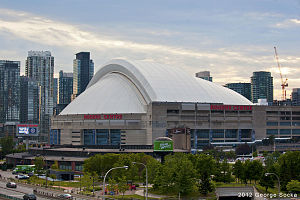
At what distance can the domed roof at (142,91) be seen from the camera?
584 ft

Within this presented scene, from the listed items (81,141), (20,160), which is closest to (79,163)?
(20,160)

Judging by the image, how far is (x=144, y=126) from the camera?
17225cm

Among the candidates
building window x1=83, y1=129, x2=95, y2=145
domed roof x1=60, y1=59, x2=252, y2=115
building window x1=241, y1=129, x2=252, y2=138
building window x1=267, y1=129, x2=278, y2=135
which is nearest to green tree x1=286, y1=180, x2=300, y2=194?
domed roof x1=60, y1=59, x2=252, y2=115

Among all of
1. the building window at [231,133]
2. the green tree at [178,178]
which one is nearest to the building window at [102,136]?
the building window at [231,133]

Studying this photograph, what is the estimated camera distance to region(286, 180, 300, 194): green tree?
288 ft

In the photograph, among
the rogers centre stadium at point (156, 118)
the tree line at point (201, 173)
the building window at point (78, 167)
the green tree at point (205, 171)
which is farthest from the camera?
the rogers centre stadium at point (156, 118)

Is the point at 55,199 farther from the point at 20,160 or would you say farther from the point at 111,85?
the point at 111,85

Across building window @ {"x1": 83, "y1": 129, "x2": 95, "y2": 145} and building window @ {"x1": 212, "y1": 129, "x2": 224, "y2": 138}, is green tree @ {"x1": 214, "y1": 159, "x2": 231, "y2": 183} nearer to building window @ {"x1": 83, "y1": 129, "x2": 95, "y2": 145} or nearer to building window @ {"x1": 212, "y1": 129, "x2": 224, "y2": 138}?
building window @ {"x1": 212, "y1": 129, "x2": 224, "y2": 138}

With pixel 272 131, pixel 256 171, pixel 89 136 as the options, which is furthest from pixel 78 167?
pixel 272 131

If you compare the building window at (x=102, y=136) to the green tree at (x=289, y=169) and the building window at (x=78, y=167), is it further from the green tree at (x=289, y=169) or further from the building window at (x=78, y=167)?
the green tree at (x=289, y=169)

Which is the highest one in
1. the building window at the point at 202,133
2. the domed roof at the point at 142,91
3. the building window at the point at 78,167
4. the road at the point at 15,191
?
the domed roof at the point at 142,91

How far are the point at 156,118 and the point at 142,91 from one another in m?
15.4

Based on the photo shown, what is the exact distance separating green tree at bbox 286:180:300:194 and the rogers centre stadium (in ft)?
238

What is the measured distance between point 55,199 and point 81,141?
103346 mm
